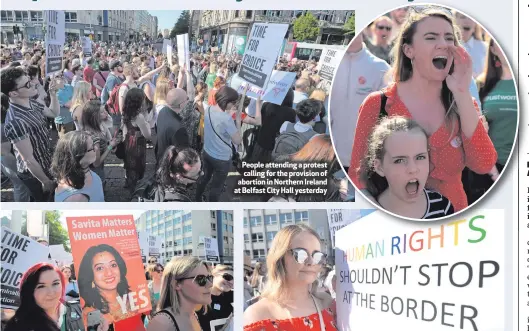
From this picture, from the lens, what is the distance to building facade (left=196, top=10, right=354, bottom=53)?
3.41m

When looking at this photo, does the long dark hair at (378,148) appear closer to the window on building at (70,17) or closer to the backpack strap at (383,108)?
the backpack strap at (383,108)

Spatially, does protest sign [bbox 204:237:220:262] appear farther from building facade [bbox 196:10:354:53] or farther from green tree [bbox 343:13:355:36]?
green tree [bbox 343:13:355:36]

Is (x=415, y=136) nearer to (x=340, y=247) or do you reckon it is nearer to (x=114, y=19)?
(x=340, y=247)

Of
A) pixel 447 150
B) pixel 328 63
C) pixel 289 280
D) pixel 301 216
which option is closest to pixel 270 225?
pixel 301 216

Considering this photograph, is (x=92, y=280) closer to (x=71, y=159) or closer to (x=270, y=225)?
(x=71, y=159)

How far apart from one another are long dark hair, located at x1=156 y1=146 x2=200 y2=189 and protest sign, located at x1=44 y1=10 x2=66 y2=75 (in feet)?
2.97

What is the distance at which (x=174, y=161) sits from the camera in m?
3.54

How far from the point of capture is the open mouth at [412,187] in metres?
3.37

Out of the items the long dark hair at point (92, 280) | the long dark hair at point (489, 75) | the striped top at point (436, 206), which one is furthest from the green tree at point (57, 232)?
the long dark hair at point (489, 75)

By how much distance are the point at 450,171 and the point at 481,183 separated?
0.67ft

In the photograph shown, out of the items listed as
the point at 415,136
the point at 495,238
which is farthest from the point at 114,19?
the point at 495,238

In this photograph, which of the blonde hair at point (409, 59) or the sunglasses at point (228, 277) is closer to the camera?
the blonde hair at point (409, 59)

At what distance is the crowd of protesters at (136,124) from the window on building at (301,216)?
24cm

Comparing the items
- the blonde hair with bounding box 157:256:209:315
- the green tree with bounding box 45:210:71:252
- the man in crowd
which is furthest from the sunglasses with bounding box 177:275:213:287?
the man in crowd
